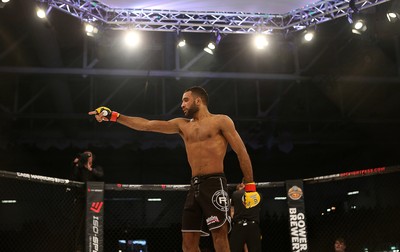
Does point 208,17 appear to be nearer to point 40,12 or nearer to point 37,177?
point 40,12

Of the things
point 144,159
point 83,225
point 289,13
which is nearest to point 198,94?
point 83,225

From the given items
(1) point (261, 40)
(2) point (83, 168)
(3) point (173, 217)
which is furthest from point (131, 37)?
(3) point (173, 217)

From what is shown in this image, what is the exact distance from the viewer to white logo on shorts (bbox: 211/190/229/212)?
3.02 m

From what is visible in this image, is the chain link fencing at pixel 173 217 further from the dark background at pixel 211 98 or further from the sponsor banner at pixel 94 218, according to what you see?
the sponsor banner at pixel 94 218

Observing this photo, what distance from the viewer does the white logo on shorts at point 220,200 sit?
3.02 m

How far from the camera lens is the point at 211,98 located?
10.9m

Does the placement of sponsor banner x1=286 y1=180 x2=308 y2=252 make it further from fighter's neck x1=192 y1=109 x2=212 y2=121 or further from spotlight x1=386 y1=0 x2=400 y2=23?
spotlight x1=386 y1=0 x2=400 y2=23

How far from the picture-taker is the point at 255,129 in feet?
35.6

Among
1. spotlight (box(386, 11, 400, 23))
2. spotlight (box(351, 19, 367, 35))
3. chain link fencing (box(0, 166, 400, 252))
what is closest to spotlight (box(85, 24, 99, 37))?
chain link fencing (box(0, 166, 400, 252))

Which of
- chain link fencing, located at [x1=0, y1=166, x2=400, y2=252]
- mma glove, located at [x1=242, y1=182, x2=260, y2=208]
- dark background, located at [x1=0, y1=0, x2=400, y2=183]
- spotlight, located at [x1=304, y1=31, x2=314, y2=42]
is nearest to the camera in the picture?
mma glove, located at [x1=242, y1=182, x2=260, y2=208]

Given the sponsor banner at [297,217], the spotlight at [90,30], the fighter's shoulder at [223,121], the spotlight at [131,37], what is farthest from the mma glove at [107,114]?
the spotlight at [131,37]

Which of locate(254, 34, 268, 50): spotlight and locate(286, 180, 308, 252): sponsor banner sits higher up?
locate(254, 34, 268, 50): spotlight

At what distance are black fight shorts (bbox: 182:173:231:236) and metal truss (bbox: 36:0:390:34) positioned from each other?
14.5 feet

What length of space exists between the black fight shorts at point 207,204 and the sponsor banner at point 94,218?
186cm
